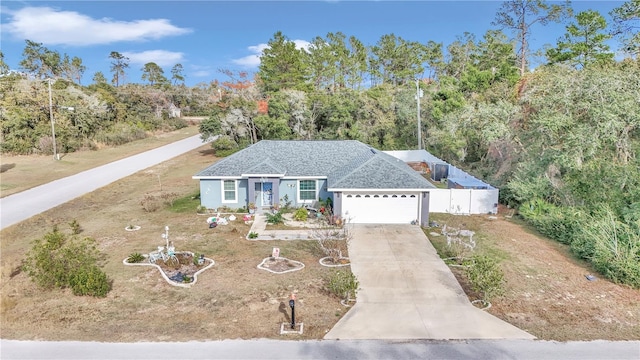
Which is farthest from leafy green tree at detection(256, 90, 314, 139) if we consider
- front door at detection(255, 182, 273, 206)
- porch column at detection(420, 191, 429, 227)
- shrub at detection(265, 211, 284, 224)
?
porch column at detection(420, 191, 429, 227)

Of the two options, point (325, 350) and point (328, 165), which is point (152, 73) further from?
point (325, 350)

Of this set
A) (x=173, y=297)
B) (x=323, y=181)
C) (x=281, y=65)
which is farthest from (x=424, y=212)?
(x=281, y=65)

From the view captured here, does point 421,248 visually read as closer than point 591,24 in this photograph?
Yes

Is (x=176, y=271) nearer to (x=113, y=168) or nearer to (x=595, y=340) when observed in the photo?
(x=595, y=340)

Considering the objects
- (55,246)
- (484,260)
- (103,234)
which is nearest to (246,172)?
(103,234)

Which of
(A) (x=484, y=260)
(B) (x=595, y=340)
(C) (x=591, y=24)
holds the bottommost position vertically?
(B) (x=595, y=340)

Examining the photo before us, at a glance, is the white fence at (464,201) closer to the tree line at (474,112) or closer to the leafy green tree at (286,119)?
the tree line at (474,112)

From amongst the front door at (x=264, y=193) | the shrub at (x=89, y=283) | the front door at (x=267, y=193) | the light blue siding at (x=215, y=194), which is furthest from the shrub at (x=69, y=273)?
the front door at (x=267, y=193)
